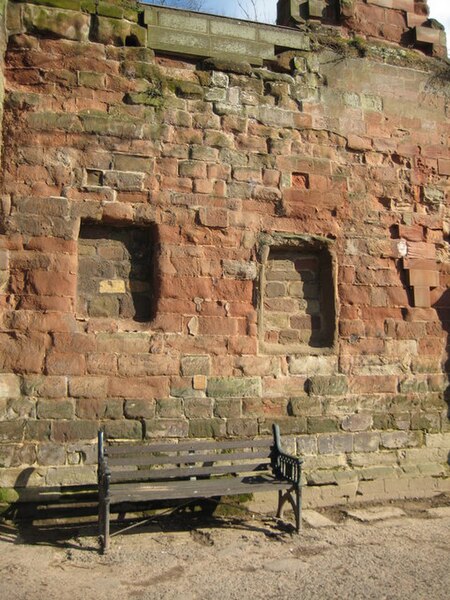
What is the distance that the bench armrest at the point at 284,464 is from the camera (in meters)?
4.73

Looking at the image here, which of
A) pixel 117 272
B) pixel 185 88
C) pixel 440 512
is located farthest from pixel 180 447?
pixel 185 88

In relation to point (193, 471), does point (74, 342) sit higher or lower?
higher

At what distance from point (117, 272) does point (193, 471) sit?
6.24ft

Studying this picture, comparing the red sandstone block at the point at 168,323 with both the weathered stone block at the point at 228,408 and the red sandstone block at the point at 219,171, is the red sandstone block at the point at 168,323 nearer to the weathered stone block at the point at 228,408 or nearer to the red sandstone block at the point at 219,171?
the weathered stone block at the point at 228,408

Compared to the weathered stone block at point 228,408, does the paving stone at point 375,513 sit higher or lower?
lower

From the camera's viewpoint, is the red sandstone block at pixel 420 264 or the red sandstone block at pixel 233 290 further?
the red sandstone block at pixel 420 264

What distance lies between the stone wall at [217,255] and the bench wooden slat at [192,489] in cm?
69

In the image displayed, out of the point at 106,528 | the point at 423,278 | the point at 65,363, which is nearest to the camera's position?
the point at 106,528

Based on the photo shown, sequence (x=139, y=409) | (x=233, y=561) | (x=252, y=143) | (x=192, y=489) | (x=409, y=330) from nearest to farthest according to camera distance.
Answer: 1. (x=233, y=561)
2. (x=192, y=489)
3. (x=139, y=409)
4. (x=252, y=143)
5. (x=409, y=330)

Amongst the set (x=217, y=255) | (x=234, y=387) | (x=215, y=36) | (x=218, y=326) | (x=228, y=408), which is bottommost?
(x=228, y=408)

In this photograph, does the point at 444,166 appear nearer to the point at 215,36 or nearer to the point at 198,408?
the point at 215,36

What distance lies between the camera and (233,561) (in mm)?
4148

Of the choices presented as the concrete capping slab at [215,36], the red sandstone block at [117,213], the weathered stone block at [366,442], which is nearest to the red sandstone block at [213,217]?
the red sandstone block at [117,213]

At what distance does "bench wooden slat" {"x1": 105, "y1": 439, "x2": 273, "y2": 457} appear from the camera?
16.1ft
